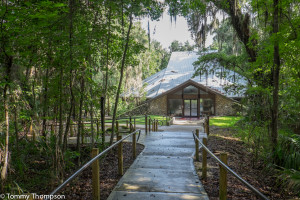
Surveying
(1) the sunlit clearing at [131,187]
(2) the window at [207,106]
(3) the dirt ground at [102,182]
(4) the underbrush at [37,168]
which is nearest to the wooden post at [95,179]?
(3) the dirt ground at [102,182]

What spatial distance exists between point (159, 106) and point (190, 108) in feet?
11.8

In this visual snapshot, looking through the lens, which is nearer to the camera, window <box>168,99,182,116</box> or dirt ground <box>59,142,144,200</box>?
dirt ground <box>59,142,144,200</box>

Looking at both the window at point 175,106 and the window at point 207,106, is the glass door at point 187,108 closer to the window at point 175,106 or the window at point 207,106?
the window at point 175,106

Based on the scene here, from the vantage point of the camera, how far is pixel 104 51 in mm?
7688

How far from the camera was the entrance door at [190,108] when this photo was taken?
1085 inches

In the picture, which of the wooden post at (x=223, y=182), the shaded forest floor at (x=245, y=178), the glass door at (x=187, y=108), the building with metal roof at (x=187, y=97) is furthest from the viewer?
the glass door at (x=187, y=108)

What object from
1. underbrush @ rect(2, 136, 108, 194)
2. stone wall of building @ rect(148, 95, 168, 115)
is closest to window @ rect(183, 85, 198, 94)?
stone wall of building @ rect(148, 95, 168, 115)

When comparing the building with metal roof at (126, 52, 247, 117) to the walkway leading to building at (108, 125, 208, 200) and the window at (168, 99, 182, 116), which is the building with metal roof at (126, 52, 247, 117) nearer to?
the window at (168, 99, 182, 116)

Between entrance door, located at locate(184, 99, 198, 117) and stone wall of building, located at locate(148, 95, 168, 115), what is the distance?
235 cm

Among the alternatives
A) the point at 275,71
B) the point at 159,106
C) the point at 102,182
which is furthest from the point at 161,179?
the point at 159,106

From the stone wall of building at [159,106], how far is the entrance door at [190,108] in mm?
2350

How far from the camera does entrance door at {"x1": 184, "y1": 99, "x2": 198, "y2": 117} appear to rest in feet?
90.4

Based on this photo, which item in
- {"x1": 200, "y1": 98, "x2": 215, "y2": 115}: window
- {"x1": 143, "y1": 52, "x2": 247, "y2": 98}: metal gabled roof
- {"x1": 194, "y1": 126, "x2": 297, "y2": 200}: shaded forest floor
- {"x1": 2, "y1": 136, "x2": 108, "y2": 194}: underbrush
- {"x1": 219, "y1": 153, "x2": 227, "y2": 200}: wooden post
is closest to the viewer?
{"x1": 219, "y1": 153, "x2": 227, "y2": 200}: wooden post

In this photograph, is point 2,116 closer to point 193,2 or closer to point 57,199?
point 57,199
